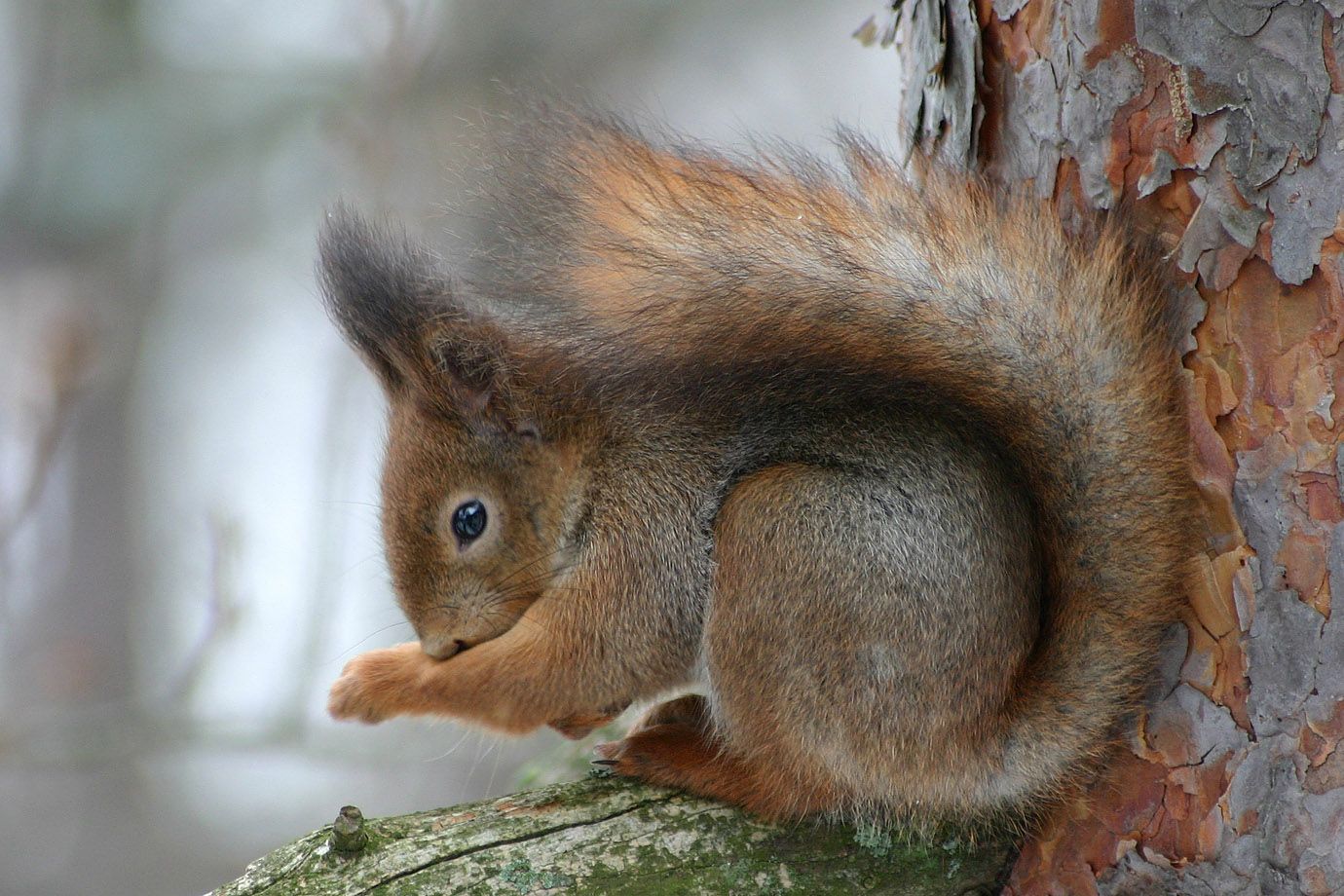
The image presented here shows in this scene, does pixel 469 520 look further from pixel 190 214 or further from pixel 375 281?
pixel 190 214

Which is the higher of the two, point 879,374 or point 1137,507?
point 879,374

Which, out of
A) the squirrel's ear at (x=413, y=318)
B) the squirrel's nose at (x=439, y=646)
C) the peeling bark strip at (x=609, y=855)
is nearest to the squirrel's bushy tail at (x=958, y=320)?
the peeling bark strip at (x=609, y=855)

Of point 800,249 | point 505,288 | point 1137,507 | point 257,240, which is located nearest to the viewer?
point 1137,507

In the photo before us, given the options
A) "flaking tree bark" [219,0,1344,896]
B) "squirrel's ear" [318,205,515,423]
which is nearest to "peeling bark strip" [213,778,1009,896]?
"flaking tree bark" [219,0,1344,896]

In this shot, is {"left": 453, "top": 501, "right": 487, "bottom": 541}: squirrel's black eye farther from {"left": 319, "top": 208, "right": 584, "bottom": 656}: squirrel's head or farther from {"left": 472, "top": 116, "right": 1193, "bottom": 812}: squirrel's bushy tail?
{"left": 472, "top": 116, "right": 1193, "bottom": 812}: squirrel's bushy tail

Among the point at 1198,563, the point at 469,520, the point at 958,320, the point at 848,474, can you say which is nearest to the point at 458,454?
the point at 469,520

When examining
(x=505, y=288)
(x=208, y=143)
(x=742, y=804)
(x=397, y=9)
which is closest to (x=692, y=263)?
(x=505, y=288)

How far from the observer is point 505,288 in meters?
1.69

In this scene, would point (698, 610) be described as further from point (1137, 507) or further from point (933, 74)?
point (933, 74)

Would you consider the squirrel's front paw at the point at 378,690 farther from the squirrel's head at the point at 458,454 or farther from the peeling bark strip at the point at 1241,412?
the peeling bark strip at the point at 1241,412

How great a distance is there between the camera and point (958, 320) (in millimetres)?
1507

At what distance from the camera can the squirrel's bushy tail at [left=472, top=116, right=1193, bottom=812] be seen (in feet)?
4.78

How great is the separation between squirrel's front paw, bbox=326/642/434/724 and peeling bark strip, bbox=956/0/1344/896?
1.02 m

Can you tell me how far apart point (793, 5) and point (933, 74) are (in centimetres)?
293
